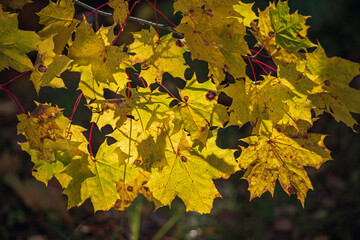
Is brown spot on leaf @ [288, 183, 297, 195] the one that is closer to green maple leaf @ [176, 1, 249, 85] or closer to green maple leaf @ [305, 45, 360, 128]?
green maple leaf @ [305, 45, 360, 128]

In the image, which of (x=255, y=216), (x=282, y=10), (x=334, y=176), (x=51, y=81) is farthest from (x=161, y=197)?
(x=334, y=176)

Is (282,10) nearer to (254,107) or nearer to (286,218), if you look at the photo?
(254,107)

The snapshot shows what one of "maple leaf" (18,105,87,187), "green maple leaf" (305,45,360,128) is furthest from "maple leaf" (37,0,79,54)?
"green maple leaf" (305,45,360,128)

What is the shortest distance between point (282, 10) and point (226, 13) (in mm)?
180

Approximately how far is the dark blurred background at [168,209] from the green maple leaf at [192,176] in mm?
1250

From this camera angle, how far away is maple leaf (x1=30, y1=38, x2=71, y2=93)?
64cm

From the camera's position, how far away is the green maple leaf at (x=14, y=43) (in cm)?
66

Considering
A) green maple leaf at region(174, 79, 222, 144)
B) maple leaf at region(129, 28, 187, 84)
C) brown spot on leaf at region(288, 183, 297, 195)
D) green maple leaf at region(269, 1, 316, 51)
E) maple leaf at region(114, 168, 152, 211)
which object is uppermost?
green maple leaf at region(269, 1, 316, 51)

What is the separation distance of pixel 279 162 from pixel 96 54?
0.46 meters

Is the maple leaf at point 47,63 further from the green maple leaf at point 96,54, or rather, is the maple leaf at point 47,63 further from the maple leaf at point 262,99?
the maple leaf at point 262,99

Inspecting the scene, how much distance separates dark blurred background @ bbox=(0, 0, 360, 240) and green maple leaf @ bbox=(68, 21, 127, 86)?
141 centimetres

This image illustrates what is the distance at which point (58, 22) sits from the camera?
0.72 meters

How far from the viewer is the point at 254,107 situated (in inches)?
27.9

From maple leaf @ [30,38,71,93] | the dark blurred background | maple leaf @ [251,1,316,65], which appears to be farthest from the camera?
the dark blurred background
